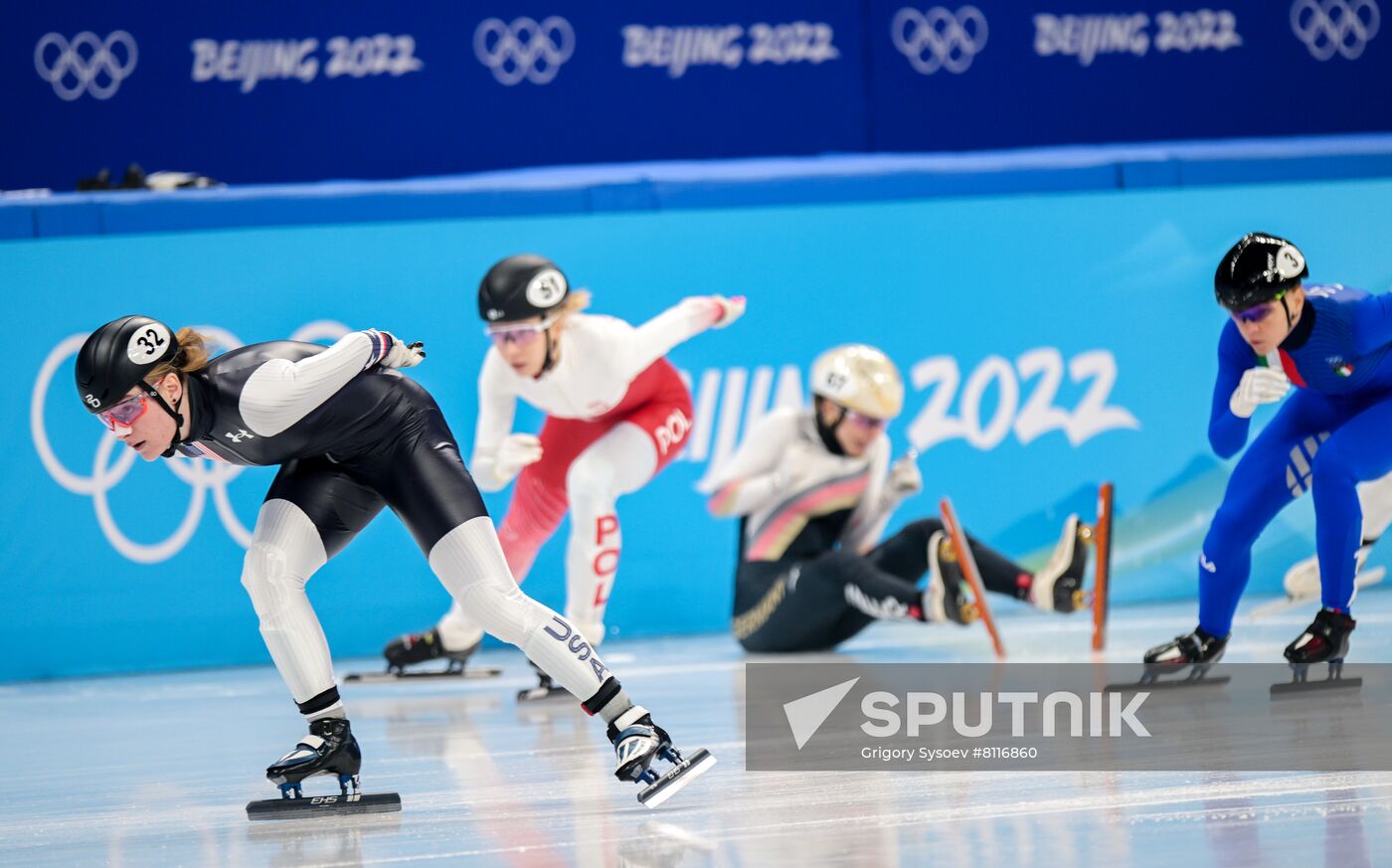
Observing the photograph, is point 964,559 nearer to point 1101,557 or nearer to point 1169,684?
point 1101,557

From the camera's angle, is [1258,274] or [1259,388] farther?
[1259,388]

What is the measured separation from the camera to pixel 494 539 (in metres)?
4.32

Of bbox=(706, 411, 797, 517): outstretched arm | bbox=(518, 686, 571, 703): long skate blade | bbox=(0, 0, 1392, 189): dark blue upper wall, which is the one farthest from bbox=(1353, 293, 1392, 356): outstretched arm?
bbox=(0, 0, 1392, 189): dark blue upper wall

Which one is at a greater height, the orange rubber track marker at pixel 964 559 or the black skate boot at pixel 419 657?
the orange rubber track marker at pixel 964 559

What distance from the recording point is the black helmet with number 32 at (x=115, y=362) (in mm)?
4023

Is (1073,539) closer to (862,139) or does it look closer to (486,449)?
(486,449)

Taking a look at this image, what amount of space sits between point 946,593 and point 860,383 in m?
0.95

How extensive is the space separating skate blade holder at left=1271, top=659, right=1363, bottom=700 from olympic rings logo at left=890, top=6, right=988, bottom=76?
477 cm

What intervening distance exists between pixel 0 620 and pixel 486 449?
2192mm

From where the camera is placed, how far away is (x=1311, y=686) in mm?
5355

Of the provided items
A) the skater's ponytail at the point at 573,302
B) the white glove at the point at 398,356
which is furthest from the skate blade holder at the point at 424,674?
the white glove at the point at 398,356

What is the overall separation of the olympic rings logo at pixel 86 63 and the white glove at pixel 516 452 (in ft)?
11.5

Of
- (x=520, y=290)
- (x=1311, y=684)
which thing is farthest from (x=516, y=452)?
(x=1311, y=684)

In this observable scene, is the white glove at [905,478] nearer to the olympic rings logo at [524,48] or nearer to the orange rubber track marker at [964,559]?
the orange rubber track marker at [964,559]
